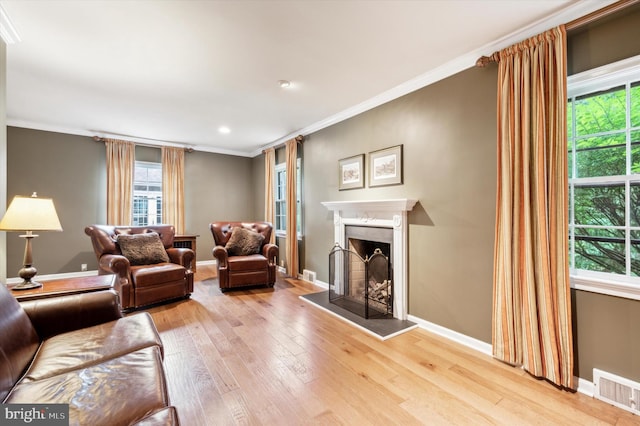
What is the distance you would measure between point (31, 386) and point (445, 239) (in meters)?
2.89

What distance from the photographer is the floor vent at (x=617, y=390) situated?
5.38 ft

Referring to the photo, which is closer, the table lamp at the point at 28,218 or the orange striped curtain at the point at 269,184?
the table lamp at the point at 28,218

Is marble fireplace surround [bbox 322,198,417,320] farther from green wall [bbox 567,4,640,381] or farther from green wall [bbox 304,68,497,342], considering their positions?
green wall [bbox 567,4,640,381]

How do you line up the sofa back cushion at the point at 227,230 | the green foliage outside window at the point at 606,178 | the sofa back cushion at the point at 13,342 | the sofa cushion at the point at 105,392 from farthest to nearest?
the sofa back cushion at the point at 227,230, the green foliage outside window at the point at 606,178, the sofa back cushion at the point at 13,342, the sofa cushion at the point at 105,392

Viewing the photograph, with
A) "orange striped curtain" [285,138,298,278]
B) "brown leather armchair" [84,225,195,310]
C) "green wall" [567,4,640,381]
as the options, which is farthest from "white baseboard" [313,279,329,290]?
"green wall" [567,4,640,381]

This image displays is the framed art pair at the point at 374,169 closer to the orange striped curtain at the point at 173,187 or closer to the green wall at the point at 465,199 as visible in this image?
the green wall at the point at 465,199

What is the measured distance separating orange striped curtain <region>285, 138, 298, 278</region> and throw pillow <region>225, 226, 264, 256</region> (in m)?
0.57

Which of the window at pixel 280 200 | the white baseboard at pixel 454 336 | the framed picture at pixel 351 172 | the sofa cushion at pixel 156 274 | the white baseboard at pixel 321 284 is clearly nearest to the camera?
the white baseboard at pixel 454 336

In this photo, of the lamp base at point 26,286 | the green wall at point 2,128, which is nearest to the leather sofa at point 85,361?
the lamp base at point 26,286

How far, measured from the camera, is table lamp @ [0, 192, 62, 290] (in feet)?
6.24

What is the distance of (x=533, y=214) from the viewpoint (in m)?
2.01

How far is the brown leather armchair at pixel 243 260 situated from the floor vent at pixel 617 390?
3.57 m

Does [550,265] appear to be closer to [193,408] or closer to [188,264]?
[193,408]

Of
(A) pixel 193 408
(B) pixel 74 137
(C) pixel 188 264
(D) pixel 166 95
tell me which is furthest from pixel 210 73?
(B) pixel 74 137
